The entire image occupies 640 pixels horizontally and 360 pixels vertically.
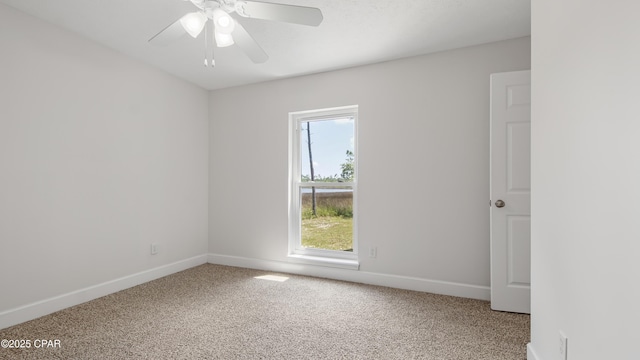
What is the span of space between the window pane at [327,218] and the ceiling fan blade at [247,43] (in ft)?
6.15

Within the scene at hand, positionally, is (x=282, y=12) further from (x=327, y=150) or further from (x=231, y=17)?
(x=327, y=150)

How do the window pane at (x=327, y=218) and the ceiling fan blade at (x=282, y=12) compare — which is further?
the window pane at (x=327, y=218)

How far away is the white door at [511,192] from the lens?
242cm

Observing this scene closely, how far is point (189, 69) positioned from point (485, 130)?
3118mm

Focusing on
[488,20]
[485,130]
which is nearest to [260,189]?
[485,130]

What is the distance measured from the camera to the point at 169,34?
185 centimetres

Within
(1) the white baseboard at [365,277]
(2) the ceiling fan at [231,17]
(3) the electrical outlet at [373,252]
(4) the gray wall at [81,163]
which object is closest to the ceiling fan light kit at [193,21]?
(2) the ceiling fan at [231,17]

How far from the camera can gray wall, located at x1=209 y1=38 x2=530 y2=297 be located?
2783 mm

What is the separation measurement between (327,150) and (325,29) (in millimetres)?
1430
